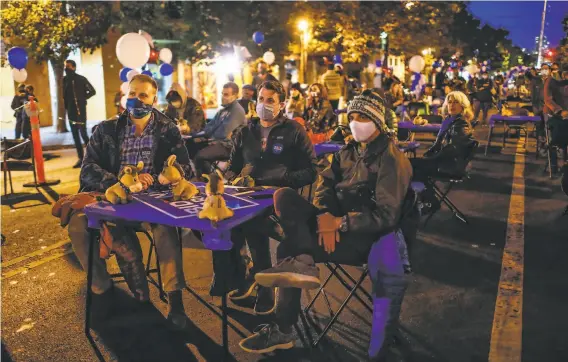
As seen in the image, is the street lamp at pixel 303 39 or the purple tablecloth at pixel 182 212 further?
the street lamp at pixel 303 39

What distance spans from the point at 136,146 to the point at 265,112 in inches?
46.3

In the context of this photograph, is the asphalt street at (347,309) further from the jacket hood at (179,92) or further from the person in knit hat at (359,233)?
the jacket hood at (179,92)

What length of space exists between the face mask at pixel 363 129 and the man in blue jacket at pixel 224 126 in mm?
4388

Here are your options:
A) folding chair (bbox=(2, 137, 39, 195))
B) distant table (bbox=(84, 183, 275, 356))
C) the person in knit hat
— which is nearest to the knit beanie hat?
the person in knit hat

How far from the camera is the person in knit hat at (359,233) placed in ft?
11.5

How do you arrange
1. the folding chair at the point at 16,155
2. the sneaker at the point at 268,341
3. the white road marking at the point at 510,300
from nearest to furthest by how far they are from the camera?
the sneaker at the point at 268,341 → the white road marking at the point at 510,300 → the folding chair at the point at 16,155

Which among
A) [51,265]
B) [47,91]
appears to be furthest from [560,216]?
[47,91]

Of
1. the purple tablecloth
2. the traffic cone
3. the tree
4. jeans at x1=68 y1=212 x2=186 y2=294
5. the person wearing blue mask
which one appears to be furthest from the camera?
the tree

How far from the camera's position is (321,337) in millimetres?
3816

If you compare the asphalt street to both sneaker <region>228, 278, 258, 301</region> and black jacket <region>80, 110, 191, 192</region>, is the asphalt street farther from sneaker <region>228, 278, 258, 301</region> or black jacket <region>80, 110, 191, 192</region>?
black jacket <region>80, 110, 191, 192</region>

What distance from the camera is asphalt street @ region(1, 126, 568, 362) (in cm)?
386

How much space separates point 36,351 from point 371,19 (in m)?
25.2

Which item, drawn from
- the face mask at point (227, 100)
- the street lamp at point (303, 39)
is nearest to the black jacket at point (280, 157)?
the face mask at point (227, 100)

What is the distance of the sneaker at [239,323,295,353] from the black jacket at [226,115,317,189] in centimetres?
152
